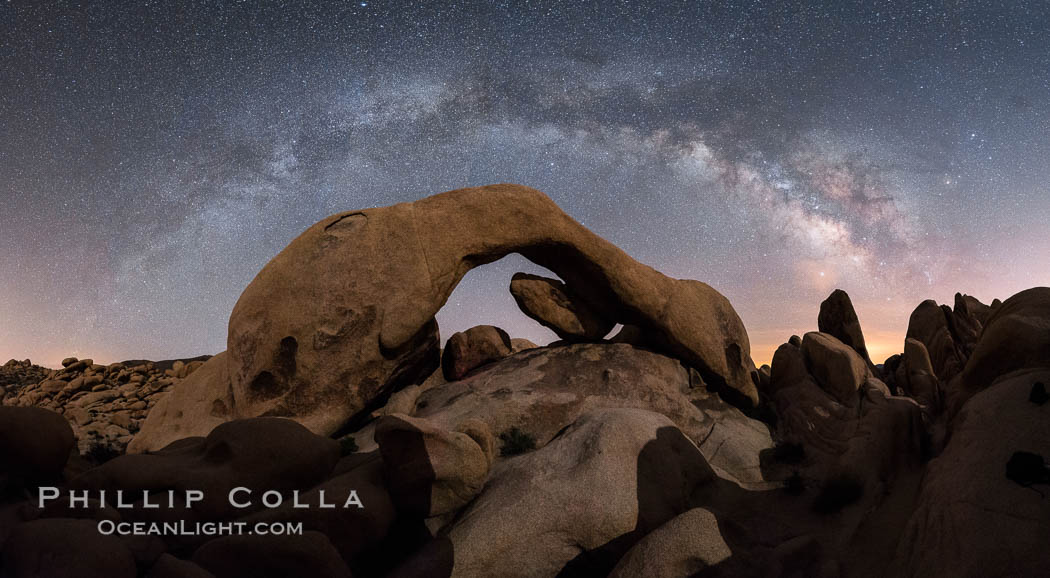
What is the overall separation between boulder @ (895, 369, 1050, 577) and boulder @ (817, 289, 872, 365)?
876 cm

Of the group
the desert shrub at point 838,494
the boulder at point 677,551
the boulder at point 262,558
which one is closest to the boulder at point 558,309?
the desert shrub at point 838,494

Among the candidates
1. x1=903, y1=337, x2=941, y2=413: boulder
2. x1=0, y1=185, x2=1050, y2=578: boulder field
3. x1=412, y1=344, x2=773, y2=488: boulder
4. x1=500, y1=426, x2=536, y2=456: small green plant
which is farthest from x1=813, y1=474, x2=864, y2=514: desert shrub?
x1=500, y1=426, x2=536, y2=456: small green plant

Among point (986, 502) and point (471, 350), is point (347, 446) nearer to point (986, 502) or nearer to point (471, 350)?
point (471, 350)

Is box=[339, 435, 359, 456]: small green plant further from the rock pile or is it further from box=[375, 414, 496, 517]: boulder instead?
the rock pile

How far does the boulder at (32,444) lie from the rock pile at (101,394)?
13073 millimetres

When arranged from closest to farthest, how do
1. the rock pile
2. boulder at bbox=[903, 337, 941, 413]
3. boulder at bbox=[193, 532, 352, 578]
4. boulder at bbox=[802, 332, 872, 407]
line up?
boulder at bbox=[193, 532, 352, 578] < boulder at bbox=[802, 332, 872, 407] < boulder at bbox=[903, 337, 941, 413] < the rock pile

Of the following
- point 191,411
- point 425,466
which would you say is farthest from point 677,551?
point 191,411

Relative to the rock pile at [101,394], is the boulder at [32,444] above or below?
below

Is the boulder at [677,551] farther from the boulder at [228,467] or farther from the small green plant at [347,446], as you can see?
the small green plant at [347,446]

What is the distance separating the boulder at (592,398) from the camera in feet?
45.9

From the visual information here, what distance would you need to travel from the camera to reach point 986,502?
257 inches

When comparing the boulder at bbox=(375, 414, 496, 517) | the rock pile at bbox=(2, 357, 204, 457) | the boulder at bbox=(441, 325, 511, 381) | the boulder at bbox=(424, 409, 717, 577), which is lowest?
the boulder at bbox=(424, 409, 717, 577)

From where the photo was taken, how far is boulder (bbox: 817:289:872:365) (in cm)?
1777

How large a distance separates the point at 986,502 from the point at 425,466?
7912 millimetres
